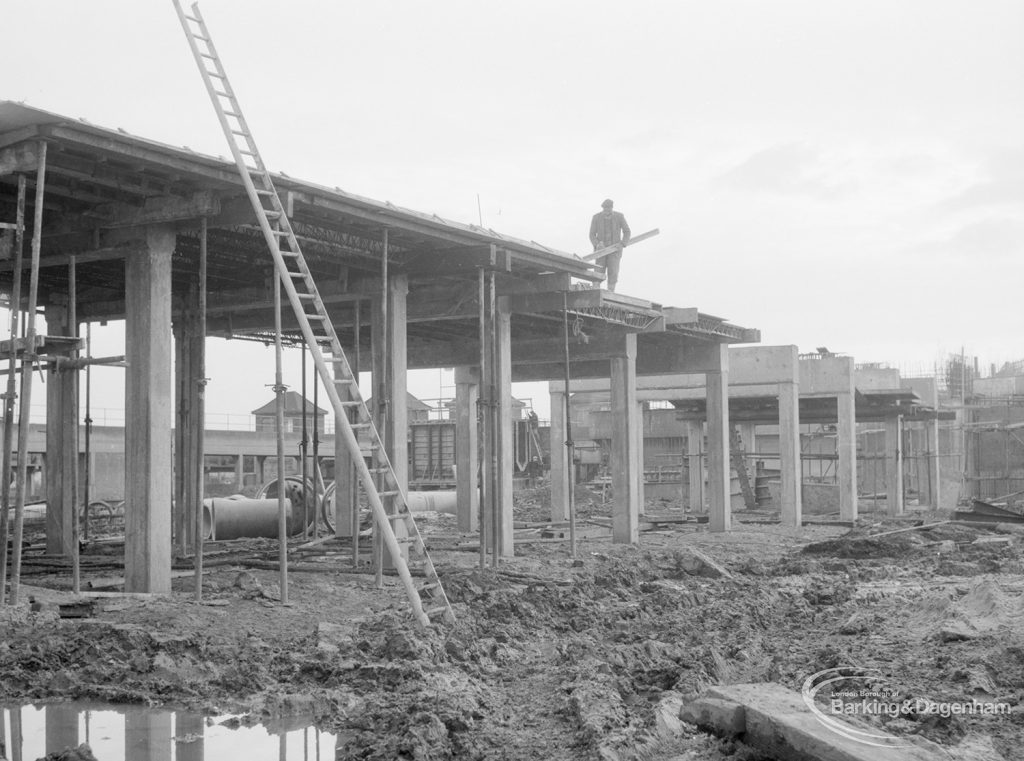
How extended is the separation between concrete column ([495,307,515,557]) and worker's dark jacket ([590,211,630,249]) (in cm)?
327

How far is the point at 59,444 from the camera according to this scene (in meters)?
17.9

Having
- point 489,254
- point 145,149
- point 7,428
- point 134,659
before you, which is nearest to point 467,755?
point 134,659

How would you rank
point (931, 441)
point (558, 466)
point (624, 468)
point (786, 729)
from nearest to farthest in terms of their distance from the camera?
point (786, 729) → point (624, 468) → point (558, 466) → point (931, 441)

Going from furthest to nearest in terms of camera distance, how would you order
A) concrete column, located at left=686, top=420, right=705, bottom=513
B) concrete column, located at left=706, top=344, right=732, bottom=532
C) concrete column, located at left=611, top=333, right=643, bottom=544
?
1. concrete column, located at left=686, top=420, right=705, bottom=513
2. concrete column, located at left=706, top=344, right=732, bottom=532
3. concrete column, located at left=611, top=333, right=643, bottom=544

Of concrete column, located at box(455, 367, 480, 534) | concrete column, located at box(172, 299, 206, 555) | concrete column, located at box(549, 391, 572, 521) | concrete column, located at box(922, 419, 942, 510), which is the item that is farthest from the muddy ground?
concrete column, located at box(922, 419, 942, 510)

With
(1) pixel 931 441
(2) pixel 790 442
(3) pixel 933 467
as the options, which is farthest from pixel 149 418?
(1) pixel 931 441

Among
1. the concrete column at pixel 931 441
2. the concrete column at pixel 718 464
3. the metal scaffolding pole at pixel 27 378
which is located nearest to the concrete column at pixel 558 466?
the concrete column at pixel 718 464

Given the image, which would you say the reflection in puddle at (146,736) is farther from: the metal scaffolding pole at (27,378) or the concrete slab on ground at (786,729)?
the metal scaffolding pole at (27,378)

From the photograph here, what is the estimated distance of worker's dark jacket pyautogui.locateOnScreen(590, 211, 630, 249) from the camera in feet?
72.9

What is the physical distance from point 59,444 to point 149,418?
5.60 meters

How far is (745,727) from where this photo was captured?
677 centimetres

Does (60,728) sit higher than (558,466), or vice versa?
(558,466)

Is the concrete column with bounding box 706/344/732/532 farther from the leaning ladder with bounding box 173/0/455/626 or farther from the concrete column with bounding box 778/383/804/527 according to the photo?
the leaning ladder with bounding box 173/0/455/626

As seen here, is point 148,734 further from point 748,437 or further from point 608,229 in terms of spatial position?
point 748,437
